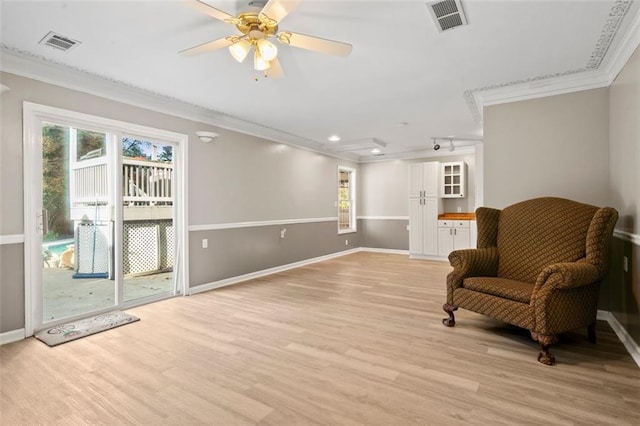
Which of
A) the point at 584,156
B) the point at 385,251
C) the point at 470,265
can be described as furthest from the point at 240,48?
the point at 385,251

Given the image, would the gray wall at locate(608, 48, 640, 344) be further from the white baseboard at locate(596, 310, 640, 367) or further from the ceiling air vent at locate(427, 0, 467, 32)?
the ceiling air vent at locate(427, 0, 467, 32)

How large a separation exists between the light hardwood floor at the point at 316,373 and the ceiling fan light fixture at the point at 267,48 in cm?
216

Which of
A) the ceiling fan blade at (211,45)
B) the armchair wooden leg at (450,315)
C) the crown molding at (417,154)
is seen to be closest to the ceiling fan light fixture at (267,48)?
the ceiling fan blade at (211,45)

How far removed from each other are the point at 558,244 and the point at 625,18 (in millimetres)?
1727

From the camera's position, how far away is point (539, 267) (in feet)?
9.20

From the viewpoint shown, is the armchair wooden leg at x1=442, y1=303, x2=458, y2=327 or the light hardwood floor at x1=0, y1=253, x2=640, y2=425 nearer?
the light hardwood floor at x1=0, y1=253, x2=640, y2=425

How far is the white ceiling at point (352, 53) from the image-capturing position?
84.0 inches

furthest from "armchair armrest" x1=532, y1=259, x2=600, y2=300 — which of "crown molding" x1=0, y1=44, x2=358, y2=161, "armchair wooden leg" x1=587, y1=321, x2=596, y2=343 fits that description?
"crown molding" x1=0, y1=44, x2=358, y2=161

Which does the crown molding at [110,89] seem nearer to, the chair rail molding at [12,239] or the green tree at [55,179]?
the green tree at [55,179]

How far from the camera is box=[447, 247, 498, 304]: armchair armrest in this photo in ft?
9.51

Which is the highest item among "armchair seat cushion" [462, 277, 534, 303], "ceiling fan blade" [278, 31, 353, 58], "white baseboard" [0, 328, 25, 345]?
"ceiling fan blade" [278, 31, 353, 58]

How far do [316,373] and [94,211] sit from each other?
117 inches

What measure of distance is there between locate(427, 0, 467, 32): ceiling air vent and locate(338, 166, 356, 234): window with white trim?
542 centimetres

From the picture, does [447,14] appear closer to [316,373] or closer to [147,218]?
[316,373]
